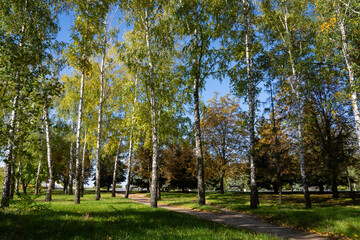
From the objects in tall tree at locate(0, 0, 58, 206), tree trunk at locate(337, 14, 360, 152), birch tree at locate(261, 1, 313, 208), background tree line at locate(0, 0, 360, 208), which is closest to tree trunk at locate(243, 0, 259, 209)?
background tree line at locate(0, 0, 360, 208)

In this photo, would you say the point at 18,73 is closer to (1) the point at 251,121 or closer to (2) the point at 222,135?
(1) the point at 251,121

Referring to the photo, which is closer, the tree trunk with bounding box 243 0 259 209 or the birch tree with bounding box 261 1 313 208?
the tree trunk with bounding box 243 0 259 209

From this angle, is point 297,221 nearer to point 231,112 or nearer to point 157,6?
point 157,6

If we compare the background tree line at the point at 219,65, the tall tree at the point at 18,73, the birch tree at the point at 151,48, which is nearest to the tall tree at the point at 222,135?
the background tree line at the point at 219,65

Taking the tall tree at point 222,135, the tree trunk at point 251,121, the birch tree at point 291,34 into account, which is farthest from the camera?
the tall tree at point 222,135

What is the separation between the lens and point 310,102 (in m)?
19.5

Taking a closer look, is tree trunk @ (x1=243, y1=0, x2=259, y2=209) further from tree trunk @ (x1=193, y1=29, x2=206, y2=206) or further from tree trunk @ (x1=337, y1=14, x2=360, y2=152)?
tree trunk @ (x1=337, y1=14, x2=360, y2=152)

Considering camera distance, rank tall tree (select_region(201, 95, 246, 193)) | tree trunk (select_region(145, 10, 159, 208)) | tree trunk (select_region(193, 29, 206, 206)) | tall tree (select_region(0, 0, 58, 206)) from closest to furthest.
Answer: tall tree (select_region(0, 0, 58, 206)) < tree trunk (select_region(145, 10, 159, 208)) < tree trunk (select_region(193, 29, 206, 206)) < tall tree (select_region(201, 95, 246, 193))

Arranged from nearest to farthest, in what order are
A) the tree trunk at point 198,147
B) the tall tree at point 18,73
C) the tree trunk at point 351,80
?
the tall tree at point 18,73, the tree trunk at point 351,80, the tree trunk at point 198,147

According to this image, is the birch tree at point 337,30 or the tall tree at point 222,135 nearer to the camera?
the birch tree at point 337,30

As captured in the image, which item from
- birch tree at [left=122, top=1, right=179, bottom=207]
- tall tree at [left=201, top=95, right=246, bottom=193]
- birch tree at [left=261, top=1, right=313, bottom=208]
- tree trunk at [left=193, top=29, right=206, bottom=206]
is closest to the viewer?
birch tree at [left=122, top=1, right=179, bottom=207]

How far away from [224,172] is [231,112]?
7.66 m

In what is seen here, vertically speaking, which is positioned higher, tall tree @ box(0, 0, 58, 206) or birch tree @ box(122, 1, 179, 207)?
birch tree @ box(122, 1, 179, 207)

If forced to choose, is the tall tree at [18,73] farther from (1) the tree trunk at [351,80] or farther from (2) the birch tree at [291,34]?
(2) the birch tree at [291,34]
